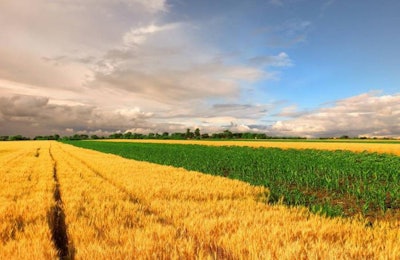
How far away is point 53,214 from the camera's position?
7566mm

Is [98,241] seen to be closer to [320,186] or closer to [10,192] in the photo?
[10,192]

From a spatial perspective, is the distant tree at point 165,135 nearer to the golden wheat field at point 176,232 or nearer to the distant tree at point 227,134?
the distant tree at point 227,134

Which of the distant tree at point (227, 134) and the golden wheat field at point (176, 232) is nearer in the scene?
the golden wheat field at point (176, 232)

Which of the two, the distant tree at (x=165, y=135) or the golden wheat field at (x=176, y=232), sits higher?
the distant tree at (x=165, y=135)

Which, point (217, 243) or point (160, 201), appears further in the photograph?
point (160, 201)

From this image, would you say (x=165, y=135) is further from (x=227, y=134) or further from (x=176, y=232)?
(x=176, y=232)

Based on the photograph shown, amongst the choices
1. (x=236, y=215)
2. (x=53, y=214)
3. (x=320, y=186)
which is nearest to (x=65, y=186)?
(x=53, y=214)

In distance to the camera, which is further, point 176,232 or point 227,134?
point 227,134

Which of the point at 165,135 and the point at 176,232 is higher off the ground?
the point at 165,135

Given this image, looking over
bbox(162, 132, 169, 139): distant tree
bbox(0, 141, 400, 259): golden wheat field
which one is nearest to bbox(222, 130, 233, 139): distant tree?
bbox(162, 132, 169, 139): distant tree

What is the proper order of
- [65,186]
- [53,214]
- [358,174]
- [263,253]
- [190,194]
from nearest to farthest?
[263,253] < [53,214] < [190,194] < [65,186] < [358,174]

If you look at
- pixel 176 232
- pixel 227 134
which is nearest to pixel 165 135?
pixel 227 134

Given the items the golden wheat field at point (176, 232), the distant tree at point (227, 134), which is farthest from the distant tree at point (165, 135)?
the golden wheat field at point (176, 232)

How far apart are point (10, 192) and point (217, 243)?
8334 millimetres
